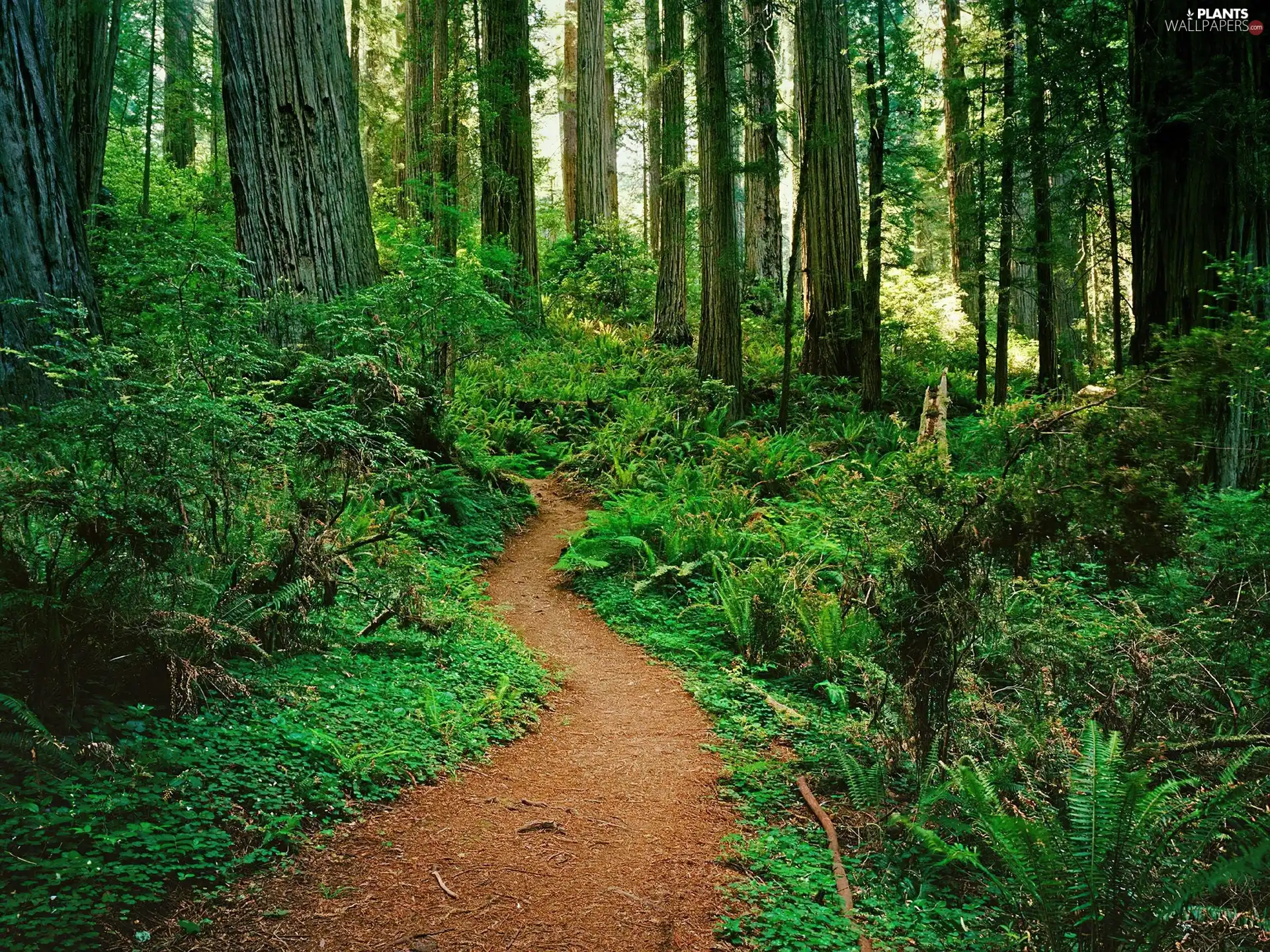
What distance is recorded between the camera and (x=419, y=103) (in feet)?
44.0

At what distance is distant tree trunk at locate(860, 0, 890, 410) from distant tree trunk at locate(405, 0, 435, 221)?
6985mm

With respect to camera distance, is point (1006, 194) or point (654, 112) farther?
point (654, 112)

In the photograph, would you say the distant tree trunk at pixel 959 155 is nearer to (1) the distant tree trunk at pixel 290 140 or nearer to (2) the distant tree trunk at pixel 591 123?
(2) the distant tree trunk at pixel 591 123

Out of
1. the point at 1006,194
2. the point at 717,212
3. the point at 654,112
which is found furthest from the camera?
the point at 654,112

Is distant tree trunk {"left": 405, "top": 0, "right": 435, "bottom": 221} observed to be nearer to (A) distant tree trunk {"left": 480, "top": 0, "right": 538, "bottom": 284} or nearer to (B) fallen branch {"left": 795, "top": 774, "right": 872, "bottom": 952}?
(A) distant tree trunk {"left": 480, "top": 0, "right": 538, "bottom": 284}

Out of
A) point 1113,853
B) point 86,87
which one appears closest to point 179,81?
point 86,87

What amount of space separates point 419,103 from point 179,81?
18.4 feet

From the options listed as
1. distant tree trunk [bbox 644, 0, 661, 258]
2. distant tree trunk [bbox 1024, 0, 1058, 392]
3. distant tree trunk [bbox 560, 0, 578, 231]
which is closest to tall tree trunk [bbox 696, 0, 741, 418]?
distant tree trunk [bbox 1024, 0, 1058, 392]

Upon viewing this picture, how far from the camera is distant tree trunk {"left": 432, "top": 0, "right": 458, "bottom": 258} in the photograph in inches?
486

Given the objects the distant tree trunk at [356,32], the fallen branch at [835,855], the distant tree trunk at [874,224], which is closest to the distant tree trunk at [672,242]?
the distant tree trunk at [874,224]

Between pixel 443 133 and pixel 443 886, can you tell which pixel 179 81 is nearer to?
pixel 443 133

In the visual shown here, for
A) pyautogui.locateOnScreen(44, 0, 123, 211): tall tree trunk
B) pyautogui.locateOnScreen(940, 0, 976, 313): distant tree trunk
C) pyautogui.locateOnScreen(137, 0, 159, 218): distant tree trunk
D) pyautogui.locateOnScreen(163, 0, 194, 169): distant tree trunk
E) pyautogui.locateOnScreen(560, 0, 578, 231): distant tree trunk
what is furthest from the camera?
pyautogui.locateOnScreen(560, 0, 578, 231): distant tree trunk

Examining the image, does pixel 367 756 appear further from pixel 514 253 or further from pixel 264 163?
pixel 514 253

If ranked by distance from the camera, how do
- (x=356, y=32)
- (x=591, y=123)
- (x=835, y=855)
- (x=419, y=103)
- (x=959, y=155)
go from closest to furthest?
(x=835, y=855) < (x=959, y=155) < (x=419, y=103) < (x=591, y=123) < (x=356, y=32)
